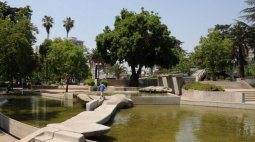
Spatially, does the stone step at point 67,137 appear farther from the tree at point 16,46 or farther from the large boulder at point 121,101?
the tree at point 16,46

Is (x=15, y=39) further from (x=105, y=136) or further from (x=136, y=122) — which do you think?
(x=105, y=136)

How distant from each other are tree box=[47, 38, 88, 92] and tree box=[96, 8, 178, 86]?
5.13 m

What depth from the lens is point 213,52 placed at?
48250mm

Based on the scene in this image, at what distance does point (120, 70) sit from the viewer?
77.8 m

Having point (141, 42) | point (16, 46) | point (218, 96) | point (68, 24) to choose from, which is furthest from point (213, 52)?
point (68, 24)

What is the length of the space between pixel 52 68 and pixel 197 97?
873 inches

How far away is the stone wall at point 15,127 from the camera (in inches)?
571

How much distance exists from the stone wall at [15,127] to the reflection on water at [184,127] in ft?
9.66

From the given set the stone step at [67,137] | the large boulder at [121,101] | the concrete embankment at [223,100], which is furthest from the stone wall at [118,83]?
the stone step at [67,137]

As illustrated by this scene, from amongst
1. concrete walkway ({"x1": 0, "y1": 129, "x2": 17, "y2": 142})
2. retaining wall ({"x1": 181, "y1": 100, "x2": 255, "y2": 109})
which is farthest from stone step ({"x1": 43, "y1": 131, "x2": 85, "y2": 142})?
retaining wall ({"x1": 181, "y1": 100, "x2": 255, "y2": 109})

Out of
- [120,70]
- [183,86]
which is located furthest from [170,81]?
[120,70]

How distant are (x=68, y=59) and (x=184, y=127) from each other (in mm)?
27849

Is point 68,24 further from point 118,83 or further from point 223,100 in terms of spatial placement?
point 223,100

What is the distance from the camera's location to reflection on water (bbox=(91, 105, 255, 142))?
Result: 1459 cm
